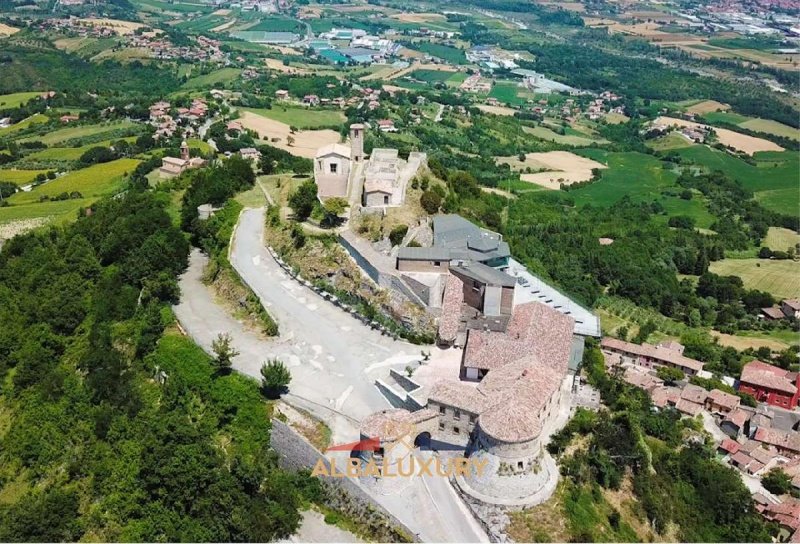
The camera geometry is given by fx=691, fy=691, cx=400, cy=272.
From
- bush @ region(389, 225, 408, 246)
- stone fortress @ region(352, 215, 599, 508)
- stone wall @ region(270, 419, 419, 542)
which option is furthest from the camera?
bush @ region(389, 225, 408, 246)

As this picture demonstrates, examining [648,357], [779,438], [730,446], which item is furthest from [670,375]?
[730,446]

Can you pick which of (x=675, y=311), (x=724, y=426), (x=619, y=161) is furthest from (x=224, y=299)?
(x=619, y=161)

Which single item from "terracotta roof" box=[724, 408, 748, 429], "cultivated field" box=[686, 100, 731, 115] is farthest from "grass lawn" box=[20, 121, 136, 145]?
"cultivated field" box=[686, 100, 731, 115]

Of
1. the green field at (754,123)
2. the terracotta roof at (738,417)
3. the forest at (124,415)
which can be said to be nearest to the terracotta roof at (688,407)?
the terracotta roof at (738,417)

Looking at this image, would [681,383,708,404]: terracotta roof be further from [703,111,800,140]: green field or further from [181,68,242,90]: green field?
[703,111,800,140]: green field

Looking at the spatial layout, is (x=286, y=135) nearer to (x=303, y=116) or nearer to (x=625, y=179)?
(x=303, y=116)

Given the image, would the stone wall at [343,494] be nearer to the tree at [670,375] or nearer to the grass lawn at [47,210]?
the tree at [670,375]

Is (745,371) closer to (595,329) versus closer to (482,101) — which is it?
(595,329)
